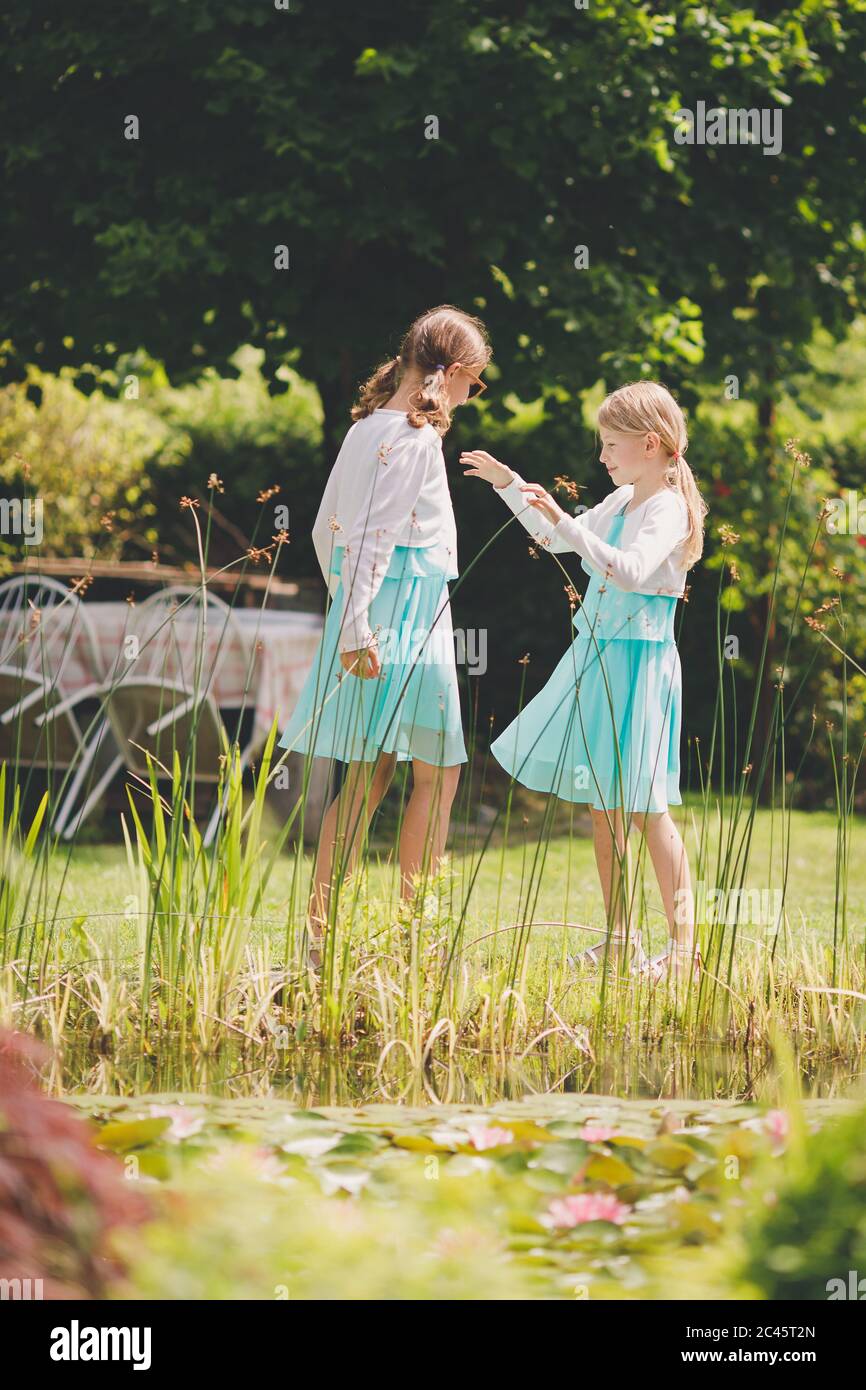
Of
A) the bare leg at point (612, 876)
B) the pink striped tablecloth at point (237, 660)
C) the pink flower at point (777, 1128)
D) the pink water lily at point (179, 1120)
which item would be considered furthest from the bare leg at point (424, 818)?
the pink striped tablecloth at point (237, 660)

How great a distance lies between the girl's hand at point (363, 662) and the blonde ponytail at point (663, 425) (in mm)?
851

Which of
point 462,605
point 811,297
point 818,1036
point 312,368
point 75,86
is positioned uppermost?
point 75,86

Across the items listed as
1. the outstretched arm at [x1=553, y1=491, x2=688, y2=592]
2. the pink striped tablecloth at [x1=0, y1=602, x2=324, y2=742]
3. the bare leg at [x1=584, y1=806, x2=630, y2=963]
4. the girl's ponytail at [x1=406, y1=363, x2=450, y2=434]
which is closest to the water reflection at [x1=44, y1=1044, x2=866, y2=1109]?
the bare leg at [x1=584, y1=806, x2=630, y2=963]

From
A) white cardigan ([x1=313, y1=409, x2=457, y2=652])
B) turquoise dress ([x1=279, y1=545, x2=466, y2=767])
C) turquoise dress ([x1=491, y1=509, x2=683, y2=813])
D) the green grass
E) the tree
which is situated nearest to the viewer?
white cardigan ([x1=313, y1=409, x2=457, y2=652])

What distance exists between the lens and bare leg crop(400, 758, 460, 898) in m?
3.45

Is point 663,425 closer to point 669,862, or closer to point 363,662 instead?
point 363,662

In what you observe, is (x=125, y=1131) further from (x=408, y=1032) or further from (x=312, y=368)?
(x=312, y=368)

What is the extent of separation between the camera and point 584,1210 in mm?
1980

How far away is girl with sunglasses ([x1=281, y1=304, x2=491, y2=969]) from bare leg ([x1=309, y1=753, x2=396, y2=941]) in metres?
0.01

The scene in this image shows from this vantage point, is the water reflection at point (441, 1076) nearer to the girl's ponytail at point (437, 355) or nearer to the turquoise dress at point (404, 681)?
the turquoise dress at point (404, 681)

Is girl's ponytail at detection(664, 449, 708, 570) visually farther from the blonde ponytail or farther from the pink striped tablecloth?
the pink striped tablecloth

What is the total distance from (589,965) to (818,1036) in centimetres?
53

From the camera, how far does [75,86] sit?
6941 mm

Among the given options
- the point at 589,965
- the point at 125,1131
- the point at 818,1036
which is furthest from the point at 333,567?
the point at 125,1131
